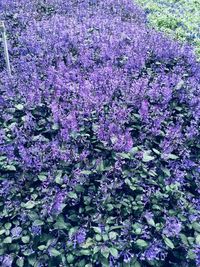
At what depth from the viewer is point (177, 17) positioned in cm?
779

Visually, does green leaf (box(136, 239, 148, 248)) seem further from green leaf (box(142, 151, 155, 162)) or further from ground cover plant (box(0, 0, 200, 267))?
green leaf (box(142, 151, 155, 162))

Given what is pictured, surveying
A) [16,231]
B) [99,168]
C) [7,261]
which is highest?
[99,168]

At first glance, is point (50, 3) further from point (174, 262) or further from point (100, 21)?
point (174, 262)

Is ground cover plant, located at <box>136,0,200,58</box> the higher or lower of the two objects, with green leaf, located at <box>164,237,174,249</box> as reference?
lower

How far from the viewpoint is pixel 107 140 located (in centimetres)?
348

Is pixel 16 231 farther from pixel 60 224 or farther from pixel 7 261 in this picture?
pixel 60 224

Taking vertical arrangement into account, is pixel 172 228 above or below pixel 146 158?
below

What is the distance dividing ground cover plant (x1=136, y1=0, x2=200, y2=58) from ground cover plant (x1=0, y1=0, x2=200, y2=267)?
2437mm

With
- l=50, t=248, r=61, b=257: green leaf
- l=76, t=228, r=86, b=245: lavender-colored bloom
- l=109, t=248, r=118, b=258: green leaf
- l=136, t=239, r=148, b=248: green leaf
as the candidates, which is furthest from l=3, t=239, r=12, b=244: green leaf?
l=136, t=239, r=148, b=248: green leaf

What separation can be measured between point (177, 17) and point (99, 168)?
5269 millimetres

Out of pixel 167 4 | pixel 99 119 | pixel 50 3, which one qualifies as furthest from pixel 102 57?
pixel 167 4

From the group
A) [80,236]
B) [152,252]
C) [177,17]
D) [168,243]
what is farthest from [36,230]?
[177,17]

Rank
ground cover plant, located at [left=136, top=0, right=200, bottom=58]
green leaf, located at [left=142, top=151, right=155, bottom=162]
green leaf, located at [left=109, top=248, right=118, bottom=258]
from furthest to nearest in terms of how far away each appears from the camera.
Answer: ground cover plant, located at [left=136, top=0, right=200, bottom=58]
green leaf, located at [left=142, top=151, right=155, bottom=162]
green leaf, located at [left=109, top=248, right=118, bottom=258]

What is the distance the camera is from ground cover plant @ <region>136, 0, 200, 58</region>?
22.5 ft
